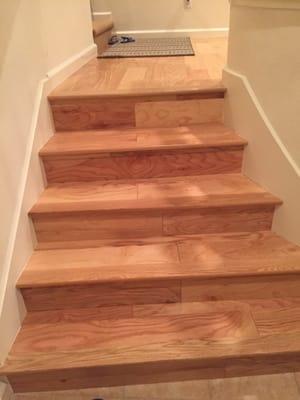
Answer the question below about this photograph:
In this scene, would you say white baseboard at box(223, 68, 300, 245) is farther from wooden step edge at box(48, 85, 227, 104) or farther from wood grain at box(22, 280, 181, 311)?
wood grain at box(22, 280, 181, 311)

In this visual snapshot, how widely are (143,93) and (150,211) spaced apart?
0.62m

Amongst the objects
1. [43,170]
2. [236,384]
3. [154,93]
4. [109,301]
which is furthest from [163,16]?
[236,384]

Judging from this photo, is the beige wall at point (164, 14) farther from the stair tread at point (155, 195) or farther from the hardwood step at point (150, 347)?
the hardwood step at point (150, 347)

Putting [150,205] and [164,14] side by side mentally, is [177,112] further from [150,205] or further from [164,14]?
[164,14]

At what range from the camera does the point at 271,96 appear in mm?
1306

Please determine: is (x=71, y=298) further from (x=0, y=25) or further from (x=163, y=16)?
(x=163, y=16)

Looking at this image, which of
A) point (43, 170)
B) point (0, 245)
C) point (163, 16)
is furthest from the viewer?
point (163, 16)

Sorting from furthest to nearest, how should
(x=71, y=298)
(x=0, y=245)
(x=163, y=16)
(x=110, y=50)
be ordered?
(x=163, y=16)
(x=110, y=50)
(x=71, y=298)
(x=0, y=245)

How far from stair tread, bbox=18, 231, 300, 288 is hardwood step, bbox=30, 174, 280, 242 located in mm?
52

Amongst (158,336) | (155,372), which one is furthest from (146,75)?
(155,372)

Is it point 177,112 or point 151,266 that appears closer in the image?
point 151,266

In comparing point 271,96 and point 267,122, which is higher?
point 271,96

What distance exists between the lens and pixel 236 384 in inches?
44.3

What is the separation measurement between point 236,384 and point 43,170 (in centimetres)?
116
